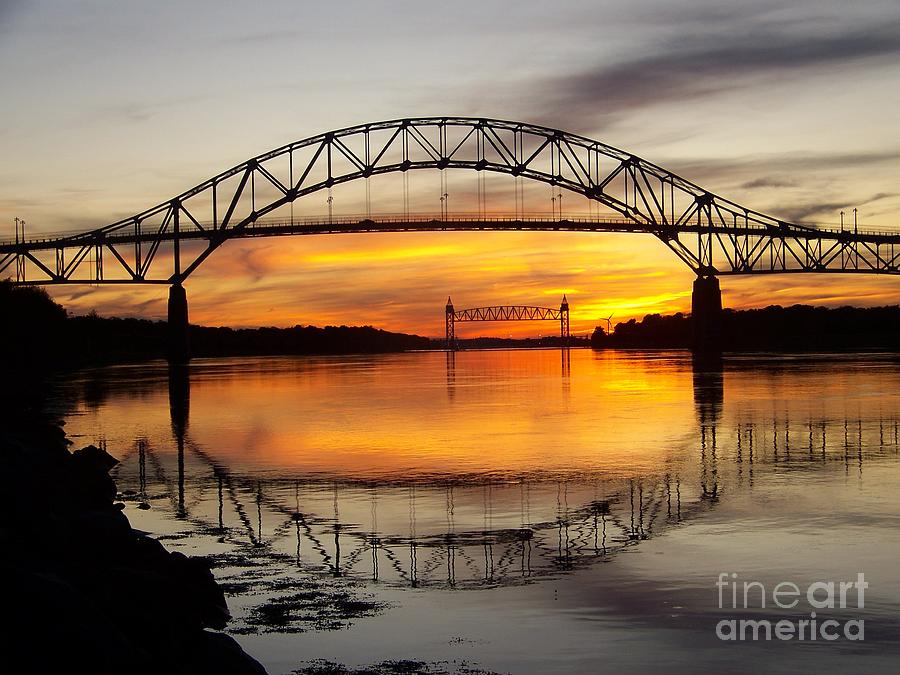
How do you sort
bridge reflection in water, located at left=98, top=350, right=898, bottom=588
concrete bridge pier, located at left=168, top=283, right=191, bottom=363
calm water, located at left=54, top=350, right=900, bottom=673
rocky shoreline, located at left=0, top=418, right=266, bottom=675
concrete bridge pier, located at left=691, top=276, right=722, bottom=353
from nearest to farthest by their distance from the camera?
rocky shoreline, located at left=0, top=418, right=266, bottom=675, calm water, located at left=54, top=350, right=900, bottom=673, bridge reflection in water, located at left=98, top=350, right=898, bottom=588, concrete bridge pier, located at left=168, top=283, right=191, bottom=363, concrete bridge pier, located at left=691, top=276, right=722, bottom=353

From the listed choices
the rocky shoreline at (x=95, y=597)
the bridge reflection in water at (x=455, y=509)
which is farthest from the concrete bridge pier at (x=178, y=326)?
the rocky shoreline at (x=95, y=597)

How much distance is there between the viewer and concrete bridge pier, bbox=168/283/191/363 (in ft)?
385

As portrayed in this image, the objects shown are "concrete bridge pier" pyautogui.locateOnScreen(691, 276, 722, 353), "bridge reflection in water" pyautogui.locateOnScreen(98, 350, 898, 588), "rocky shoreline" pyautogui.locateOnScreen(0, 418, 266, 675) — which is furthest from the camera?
"concrete bridge pier" pyautogui.locateOnScreen(691, 276, 722, 353)

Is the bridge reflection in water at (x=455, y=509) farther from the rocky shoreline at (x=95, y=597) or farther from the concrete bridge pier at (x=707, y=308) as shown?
the concrete bridge pier at (x=707, y=308)

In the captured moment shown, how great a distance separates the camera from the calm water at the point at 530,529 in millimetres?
9812

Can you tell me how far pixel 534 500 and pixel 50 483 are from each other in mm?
Result: 7965

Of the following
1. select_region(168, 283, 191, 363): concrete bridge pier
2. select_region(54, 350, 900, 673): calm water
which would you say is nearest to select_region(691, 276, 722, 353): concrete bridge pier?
select_region(168, 283, 191, 363): concrete bridge pier

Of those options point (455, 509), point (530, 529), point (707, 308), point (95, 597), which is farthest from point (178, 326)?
point (95, 597)

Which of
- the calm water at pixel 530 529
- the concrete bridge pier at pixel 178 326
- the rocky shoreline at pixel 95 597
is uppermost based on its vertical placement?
the concrete bridge pier at pixel 178 326

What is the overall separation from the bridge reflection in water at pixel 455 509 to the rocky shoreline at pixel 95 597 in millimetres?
2382

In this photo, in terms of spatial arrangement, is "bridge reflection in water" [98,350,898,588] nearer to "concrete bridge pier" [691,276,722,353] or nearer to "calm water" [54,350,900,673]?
"calm water" [54,350,900,673]

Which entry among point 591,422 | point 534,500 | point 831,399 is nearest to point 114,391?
point 591,422

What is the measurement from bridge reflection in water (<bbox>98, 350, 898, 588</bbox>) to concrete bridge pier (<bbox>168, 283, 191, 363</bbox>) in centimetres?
9262

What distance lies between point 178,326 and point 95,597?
11379 cm
